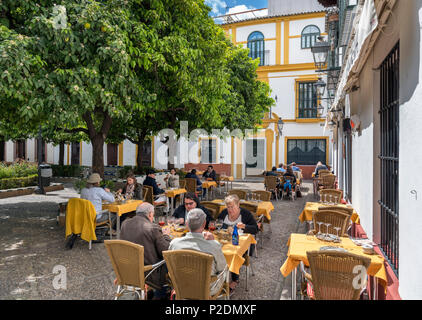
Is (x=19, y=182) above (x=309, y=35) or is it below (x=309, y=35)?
below

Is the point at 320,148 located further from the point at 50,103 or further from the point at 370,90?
the point at 50,103

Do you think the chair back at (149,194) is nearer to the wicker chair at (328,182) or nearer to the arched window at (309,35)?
the wicker chair at (328,182)

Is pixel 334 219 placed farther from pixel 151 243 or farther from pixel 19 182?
pixel 19 182

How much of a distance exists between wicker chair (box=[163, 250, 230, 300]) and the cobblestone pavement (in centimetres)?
123

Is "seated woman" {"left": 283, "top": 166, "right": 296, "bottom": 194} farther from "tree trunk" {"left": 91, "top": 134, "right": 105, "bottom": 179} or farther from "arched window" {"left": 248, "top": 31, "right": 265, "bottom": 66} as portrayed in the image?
"arched window" {"left": 248, "top": 31, "right": 265, "bottom": 66}

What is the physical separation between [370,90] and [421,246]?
3044 millimetres

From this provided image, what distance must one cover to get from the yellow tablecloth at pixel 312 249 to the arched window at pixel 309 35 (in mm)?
19960

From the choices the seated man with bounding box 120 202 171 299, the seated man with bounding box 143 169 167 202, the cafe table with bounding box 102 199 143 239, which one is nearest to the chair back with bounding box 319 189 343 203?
the seated man with bounding box 143 169 167 202

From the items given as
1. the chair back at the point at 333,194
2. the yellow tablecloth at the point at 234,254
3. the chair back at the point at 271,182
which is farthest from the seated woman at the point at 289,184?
the yellow tablecloth at the point at 234,254

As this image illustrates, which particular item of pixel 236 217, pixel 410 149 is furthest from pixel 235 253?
pixel 410 149

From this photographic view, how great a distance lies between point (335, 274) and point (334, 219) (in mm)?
2352

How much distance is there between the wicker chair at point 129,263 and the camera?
10.5 feet

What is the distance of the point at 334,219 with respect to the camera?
5020mm

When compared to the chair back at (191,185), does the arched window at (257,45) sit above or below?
above
